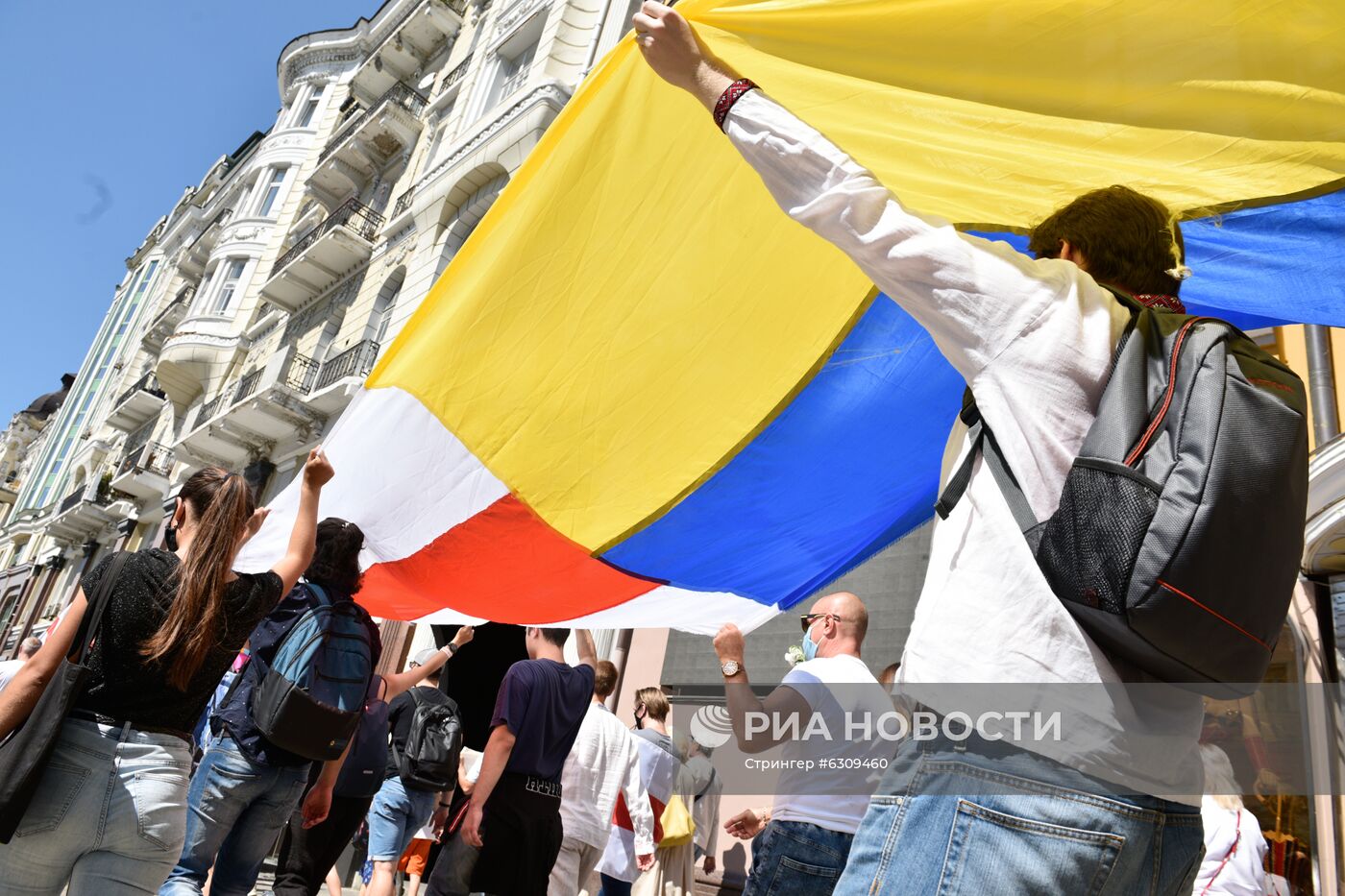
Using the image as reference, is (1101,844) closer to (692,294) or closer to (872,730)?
(692,294)

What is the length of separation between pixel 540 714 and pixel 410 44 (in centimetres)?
2597

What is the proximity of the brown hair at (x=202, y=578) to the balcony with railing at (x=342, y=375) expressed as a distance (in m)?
15.7

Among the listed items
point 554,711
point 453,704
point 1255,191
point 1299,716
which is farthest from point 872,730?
point 1299,716

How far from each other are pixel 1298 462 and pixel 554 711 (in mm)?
3947

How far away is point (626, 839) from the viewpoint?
6.48m

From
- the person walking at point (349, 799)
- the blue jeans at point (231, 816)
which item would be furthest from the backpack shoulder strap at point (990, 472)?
the person walking at point (349, 799)

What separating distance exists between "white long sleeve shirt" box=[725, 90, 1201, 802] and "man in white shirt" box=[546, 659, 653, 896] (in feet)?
13.7

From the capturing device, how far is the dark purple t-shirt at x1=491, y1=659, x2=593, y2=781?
15.4 feet

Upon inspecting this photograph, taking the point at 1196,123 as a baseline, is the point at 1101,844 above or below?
below

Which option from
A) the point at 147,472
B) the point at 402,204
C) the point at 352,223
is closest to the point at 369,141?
the point at 352,223

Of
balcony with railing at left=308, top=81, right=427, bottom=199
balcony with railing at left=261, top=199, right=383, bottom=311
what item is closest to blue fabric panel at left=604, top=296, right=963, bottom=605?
balcony with railing at left=261, top=199, right=383, bottom=311

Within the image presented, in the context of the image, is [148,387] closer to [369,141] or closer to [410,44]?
[369,141]

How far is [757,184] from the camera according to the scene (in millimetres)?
3037

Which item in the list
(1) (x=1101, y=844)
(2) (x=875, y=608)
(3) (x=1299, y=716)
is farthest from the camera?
(2) (x=875, y=608)
